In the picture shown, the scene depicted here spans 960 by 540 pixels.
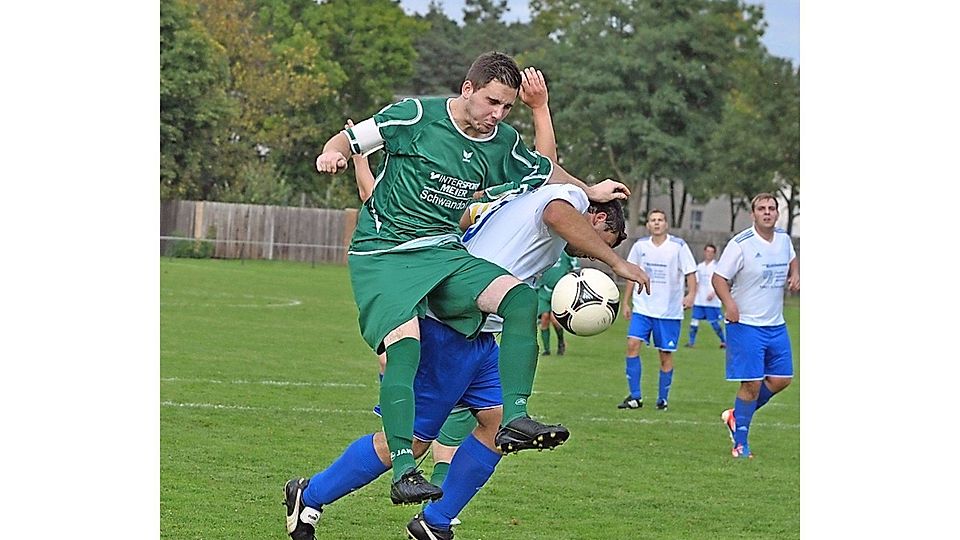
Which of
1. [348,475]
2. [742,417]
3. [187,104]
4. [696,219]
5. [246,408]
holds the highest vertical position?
[187,104]

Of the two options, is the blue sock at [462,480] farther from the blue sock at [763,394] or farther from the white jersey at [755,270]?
the blue sock at [763,394]

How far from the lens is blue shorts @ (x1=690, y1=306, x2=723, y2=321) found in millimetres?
16797

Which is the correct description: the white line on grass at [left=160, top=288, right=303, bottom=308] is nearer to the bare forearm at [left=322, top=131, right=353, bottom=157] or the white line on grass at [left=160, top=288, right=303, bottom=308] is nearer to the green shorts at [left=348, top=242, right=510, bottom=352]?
the green shorts at [left=348, top=242, right=510, bottom=352]

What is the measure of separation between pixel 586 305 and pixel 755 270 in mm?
3777

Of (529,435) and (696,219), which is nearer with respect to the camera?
(529,435)

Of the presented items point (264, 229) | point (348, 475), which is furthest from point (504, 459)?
point (264, 229)

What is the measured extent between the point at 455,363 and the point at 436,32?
1520 inches

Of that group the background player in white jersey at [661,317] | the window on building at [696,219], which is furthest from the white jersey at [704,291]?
the window on building at [696,219]

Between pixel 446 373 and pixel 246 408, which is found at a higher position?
pixel 446 373

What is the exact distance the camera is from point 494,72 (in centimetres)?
474

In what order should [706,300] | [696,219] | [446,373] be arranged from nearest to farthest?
[446,373]
[706,300]
[696,219]

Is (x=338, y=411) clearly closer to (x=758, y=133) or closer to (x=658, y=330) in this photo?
(x=658, y=330)
